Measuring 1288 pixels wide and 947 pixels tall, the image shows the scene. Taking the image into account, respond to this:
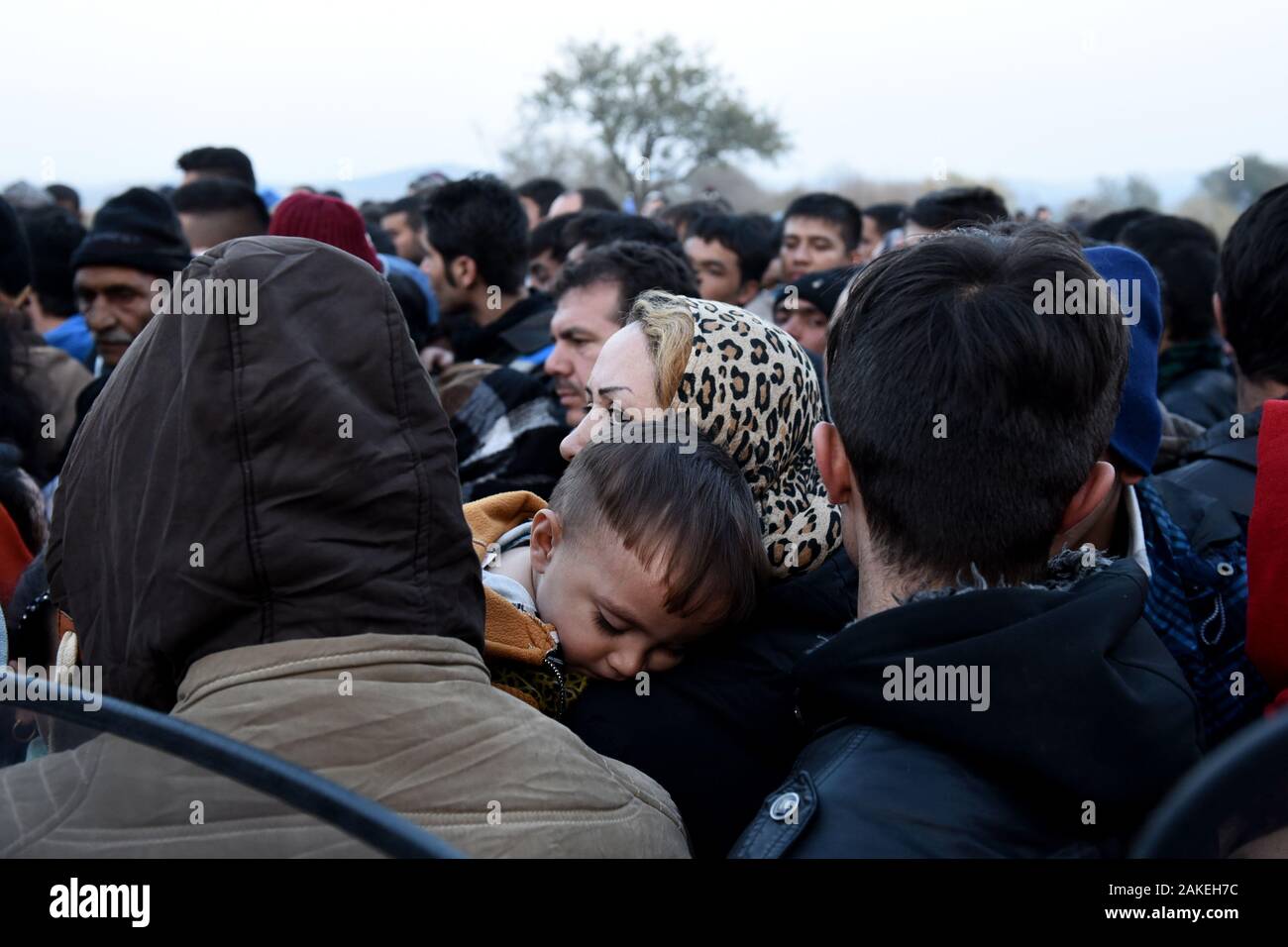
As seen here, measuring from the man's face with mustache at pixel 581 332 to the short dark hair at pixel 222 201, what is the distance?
305cm

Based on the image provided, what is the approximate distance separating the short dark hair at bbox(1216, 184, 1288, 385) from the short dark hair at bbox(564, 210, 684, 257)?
7.73ft

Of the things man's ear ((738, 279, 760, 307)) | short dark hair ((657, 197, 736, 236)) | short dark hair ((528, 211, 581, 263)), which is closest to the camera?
short dark hair ((528, 211, 581, 263))

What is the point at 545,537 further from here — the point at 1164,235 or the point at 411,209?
the point at 411,209

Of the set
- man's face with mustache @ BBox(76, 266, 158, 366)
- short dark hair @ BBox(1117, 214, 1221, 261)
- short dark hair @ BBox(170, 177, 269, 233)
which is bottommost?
man's face with mustache @ BBox(76, 266, 158, 366)

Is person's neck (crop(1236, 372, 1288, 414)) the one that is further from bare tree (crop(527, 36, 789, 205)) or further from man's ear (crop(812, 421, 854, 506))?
bare tree (crop(527, 36, 789, 205))

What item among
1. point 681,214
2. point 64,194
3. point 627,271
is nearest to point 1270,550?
point 627,271

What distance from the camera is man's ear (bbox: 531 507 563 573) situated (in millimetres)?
2006

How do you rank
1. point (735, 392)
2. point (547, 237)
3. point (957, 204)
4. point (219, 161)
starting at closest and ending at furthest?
point (735, 392), point (957, 204), point (547, 237), point (219, 161)

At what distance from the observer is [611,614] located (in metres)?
1.90

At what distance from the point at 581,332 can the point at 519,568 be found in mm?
1949

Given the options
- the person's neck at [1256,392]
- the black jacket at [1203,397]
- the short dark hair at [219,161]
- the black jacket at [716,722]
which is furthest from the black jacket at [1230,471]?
the short dark hair at [219,161]

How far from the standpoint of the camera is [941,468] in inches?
56.6

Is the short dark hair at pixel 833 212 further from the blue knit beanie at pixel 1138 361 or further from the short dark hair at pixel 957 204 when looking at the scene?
the blue knit beanie at pixel 1138 361

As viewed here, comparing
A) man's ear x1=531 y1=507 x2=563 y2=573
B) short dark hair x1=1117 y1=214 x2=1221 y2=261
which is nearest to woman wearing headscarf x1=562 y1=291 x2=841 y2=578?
man's ear x1=531 y1=507 x2=563 y2=573
